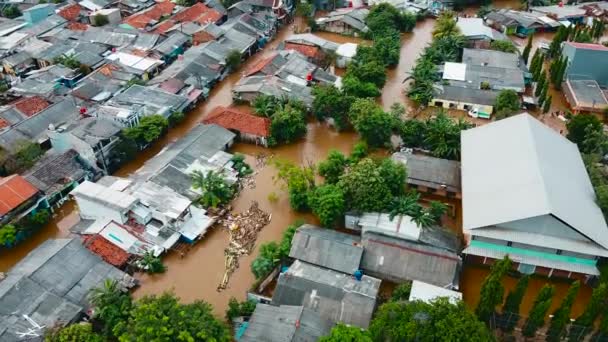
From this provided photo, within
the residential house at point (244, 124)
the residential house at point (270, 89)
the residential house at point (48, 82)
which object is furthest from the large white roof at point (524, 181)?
the residential house at point (48, 82)

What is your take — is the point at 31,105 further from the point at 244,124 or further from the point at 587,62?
the point at 587,62

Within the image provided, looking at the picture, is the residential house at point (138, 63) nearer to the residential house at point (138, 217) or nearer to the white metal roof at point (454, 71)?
the residential house at point (138, 217)

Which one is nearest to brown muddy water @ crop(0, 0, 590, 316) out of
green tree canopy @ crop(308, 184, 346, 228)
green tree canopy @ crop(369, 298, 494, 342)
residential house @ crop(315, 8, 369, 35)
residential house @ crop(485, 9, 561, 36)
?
green tree canopy @ crop(308, 184, 346, 228)

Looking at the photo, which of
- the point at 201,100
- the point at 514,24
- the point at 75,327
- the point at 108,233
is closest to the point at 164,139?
the point at 201,100

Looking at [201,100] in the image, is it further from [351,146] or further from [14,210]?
[14,210]

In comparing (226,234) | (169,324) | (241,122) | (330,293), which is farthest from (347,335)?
(241,122)
